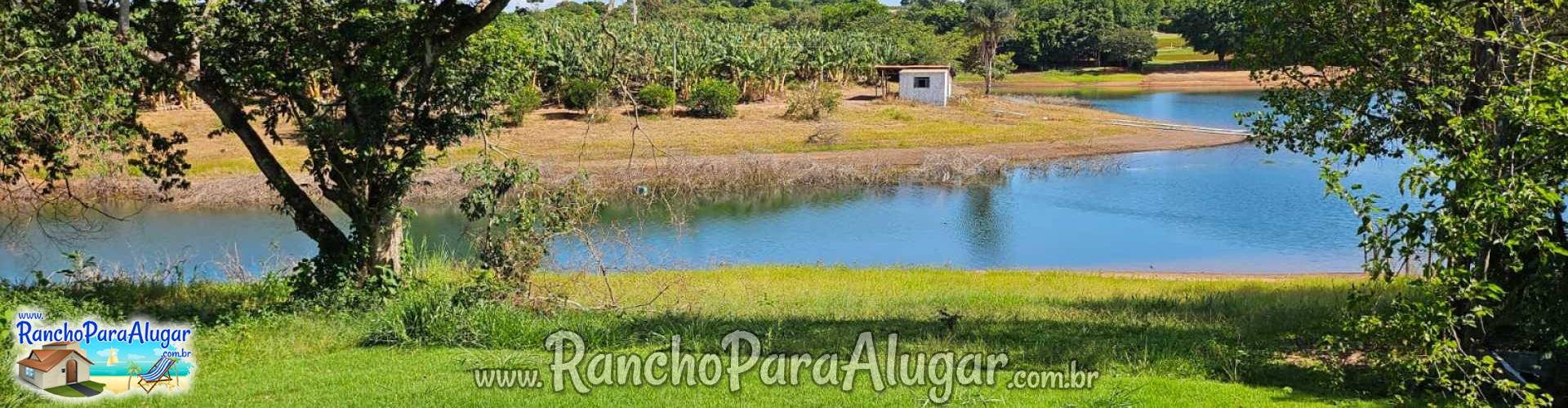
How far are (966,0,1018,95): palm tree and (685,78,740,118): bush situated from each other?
26908 millimetres

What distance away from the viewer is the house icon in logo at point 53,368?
26.8 ft

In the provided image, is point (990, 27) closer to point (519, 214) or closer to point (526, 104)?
point (526, 104)

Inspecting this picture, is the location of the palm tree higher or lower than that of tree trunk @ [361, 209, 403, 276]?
higher

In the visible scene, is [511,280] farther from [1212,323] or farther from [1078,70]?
[1078,70]

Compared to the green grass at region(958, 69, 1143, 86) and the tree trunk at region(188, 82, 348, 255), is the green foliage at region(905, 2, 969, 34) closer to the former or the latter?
the green grass at region(958, 69, 1143, 86)

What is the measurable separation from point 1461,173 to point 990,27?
7781cm

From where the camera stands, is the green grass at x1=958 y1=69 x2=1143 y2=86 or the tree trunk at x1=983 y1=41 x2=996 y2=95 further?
the green grass at x1=958 y1=69 x2=1143 y2=86

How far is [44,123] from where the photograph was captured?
10.6 meters

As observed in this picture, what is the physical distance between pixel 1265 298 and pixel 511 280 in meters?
9.11

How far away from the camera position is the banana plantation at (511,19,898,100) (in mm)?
48312

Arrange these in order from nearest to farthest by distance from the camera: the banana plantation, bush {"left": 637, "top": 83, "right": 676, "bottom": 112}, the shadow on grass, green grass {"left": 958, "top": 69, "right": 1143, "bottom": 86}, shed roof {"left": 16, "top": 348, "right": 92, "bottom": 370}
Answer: shed roof {"left": 16, "top": 348, "right": 92, "bottom": 370} < the shadow on grass < bush {"left": 637, "top": 83, "right": 676, "bottom": 112} < the banana plantation < green grass {"left": 958, "top": 69, "right": 1143, "bottom": 86}

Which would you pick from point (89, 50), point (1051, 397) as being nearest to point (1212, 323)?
point (1051, 397)

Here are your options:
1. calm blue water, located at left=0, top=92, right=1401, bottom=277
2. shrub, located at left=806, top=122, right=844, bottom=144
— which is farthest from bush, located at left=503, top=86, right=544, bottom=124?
calm blue water, located at left=0, top=92, right=1401, bottom=277

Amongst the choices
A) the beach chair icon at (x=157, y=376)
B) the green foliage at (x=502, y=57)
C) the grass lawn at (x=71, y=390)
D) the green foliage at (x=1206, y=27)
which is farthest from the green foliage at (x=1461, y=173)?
the green foliage at (x=1206, y=27)
